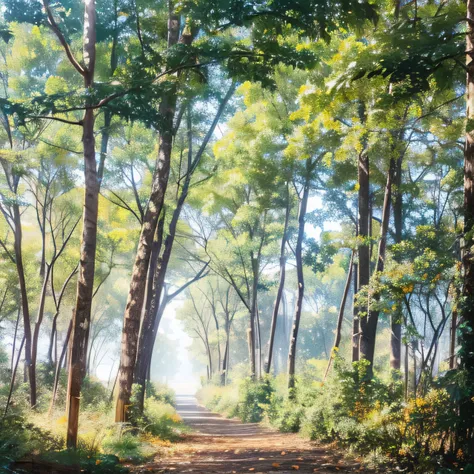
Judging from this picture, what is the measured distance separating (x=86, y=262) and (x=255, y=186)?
12.2 m

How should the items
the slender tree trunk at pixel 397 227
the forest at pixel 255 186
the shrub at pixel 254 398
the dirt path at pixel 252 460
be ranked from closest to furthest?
the forest at pixel 255 186 < the dirt path at pixel 252 460 < the slender tree trunk at pixel 397 227 < the shrub at pixel 254 398

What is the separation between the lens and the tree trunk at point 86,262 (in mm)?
6875

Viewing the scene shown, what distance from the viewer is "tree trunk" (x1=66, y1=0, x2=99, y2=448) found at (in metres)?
6.88

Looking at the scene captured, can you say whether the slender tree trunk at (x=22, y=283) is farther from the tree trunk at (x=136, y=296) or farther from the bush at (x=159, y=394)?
the bush at (x=159, y=394)

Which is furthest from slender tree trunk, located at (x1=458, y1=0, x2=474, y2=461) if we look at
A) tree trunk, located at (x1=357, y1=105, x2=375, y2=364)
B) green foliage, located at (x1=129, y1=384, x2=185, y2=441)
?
green foliage, located at (x1=129, y1=384, x2=185, y2=441)

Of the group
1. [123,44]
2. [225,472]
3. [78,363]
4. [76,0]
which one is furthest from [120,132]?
[225,472]

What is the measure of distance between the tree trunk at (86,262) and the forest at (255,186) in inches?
1.3

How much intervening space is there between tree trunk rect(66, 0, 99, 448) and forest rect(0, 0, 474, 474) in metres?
0.03

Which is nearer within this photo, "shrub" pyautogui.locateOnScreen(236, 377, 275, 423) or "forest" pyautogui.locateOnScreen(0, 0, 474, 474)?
"forest" pyautogui.locateOnScreen(0, 0, 474, 474)

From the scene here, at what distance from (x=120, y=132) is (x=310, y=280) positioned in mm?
36987

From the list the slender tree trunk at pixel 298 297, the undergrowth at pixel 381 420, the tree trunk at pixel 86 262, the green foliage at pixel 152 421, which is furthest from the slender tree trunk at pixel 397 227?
the tree trunk at pixel 86 262

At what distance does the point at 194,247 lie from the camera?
26438 mm

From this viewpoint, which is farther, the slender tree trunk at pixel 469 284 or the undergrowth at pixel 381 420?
the undergrowth at pixel 381 420

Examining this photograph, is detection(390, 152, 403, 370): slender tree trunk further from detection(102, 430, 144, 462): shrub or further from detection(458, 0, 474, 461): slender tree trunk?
detection(102, 430, 144, 462): shrub
